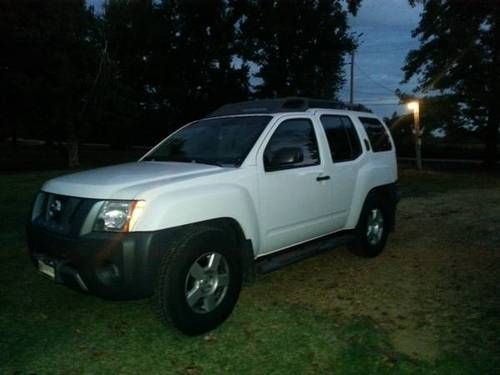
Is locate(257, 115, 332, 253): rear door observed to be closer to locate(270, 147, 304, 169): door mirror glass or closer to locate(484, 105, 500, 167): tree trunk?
locate(270, 147, 304, 169): door mirror glass

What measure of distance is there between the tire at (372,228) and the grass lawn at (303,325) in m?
0.17

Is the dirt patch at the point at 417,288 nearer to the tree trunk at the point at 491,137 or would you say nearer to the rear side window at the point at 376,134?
the rear side window at the point at 376,134

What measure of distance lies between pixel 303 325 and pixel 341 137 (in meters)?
2.47

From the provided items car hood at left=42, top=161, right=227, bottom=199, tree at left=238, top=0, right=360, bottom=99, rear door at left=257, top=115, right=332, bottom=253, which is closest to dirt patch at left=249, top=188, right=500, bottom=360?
rear door at left=257, top=115, right=332, bottom=253

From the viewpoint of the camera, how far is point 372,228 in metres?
6.09

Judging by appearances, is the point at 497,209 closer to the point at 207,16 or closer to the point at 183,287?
the point at 183,287

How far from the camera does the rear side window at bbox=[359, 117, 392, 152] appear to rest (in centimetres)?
618

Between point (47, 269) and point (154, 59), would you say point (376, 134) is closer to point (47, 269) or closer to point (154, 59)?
point (47, 269)

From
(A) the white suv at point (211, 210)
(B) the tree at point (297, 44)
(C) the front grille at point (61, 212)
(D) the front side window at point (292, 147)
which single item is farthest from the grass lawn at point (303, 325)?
(B) the tree at point (297, 44)

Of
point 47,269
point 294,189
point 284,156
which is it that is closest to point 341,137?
point 294,189

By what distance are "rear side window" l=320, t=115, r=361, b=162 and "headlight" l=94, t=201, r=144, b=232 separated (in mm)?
2626

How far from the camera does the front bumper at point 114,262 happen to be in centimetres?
336

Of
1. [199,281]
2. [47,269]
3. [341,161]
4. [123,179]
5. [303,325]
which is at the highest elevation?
[341,161]

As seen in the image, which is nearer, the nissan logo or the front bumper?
the front bumper
